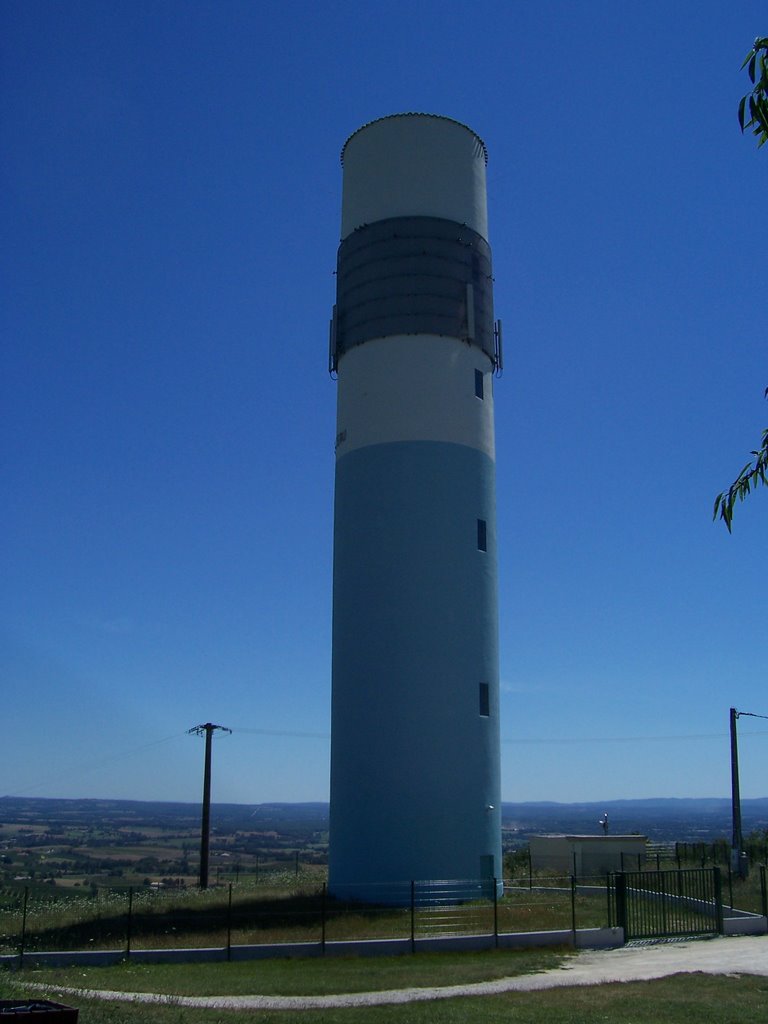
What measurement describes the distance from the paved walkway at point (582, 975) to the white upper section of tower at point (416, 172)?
21.8m

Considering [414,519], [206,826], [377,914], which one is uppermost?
[414,519]

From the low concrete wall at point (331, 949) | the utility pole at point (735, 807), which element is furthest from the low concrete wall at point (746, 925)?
the utility pole at point (735, 807)

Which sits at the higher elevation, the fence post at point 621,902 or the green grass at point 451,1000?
the fence post at point 621,902

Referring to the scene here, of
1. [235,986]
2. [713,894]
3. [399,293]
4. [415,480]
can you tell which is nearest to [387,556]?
[415,480]

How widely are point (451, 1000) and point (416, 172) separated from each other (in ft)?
81.8

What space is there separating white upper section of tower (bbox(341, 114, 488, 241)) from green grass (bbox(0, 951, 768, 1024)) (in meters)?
22.2

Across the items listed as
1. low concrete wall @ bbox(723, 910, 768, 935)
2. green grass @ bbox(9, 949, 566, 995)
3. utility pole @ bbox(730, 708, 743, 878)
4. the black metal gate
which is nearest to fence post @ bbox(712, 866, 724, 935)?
the black metal gate

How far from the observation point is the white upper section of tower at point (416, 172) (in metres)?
33.5

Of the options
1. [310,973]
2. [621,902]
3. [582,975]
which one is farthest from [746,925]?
[310,973]

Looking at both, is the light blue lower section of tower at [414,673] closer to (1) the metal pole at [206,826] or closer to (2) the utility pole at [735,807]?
(1) the metal pole at [206,826]

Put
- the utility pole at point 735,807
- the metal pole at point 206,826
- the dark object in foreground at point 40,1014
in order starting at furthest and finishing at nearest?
1. the metal pole at point 206,826
2. the utility pole at point 735,807
3. the dark object in foreground at point 40,1014

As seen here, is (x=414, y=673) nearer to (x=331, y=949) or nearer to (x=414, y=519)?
(x=414, y=519)

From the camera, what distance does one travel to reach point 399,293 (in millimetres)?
32656

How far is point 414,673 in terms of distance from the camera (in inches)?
1163
